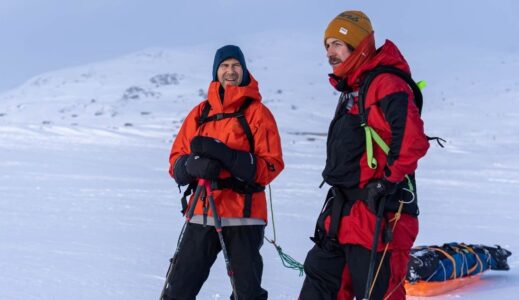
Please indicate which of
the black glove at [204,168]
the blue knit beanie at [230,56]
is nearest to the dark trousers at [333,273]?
the black glove at [204,168]

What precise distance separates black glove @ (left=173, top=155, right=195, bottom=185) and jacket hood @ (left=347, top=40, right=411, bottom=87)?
93cm

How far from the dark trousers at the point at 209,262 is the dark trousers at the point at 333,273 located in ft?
0.97

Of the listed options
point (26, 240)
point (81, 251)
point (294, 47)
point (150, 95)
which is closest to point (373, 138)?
point (81, 251)

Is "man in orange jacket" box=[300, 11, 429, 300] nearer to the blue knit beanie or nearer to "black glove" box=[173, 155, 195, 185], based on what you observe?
the blue knit beanie

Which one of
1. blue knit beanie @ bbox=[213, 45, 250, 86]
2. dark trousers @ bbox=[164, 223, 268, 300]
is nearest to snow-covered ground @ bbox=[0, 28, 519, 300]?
dark trousers @ bbox=[164, 223, 268, 300]

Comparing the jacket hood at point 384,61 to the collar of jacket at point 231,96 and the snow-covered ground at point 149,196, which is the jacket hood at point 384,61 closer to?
the collar of jacket at point 231,96

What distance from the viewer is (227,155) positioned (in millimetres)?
3205

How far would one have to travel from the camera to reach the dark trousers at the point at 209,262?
3.37 meters

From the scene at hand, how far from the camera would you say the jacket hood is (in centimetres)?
300

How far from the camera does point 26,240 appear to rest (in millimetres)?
5723

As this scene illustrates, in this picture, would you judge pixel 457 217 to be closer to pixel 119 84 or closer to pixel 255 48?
pixel 119 84

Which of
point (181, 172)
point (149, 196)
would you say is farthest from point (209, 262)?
point (149, 196)

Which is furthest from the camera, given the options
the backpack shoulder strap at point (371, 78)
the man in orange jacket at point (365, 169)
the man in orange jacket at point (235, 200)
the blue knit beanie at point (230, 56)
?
the blue knit beanie at point (230, 56)

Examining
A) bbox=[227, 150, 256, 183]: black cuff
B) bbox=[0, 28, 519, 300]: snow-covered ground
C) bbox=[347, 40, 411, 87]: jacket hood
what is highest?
bbox=[347, 40, 411, 87]: jacket hood
